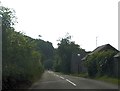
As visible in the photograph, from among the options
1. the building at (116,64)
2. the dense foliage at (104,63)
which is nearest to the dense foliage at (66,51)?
the dense foliage at (104,63)

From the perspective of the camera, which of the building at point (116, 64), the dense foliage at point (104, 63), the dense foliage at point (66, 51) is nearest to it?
the building at point (116, 64)

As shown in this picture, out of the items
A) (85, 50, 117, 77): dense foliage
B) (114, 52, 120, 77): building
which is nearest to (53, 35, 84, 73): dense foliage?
(85, 50, 117, 77): dense foliage

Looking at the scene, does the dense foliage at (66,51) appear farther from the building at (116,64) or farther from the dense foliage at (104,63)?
the building at (116,64)

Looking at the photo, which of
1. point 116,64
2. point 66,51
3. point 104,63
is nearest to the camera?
point 116,64

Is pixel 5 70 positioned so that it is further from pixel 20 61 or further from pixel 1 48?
pixel 20 61

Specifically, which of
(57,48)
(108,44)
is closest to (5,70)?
(108,44)

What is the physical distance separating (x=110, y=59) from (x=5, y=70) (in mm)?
36160

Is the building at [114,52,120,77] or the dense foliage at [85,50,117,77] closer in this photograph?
the building at [114,52,120,77]

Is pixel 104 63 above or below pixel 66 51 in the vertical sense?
below

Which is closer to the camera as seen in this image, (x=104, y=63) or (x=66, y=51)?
(x=104, y=63)

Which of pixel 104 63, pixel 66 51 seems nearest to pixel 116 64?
pixel 104 63

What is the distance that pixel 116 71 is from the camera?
54500mm

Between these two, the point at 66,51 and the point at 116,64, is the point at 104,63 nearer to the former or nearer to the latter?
the point at 116,64

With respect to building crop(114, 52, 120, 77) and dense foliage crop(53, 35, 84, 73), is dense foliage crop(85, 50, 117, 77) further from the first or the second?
dense foliage crop(53, 35, 84, 73)
